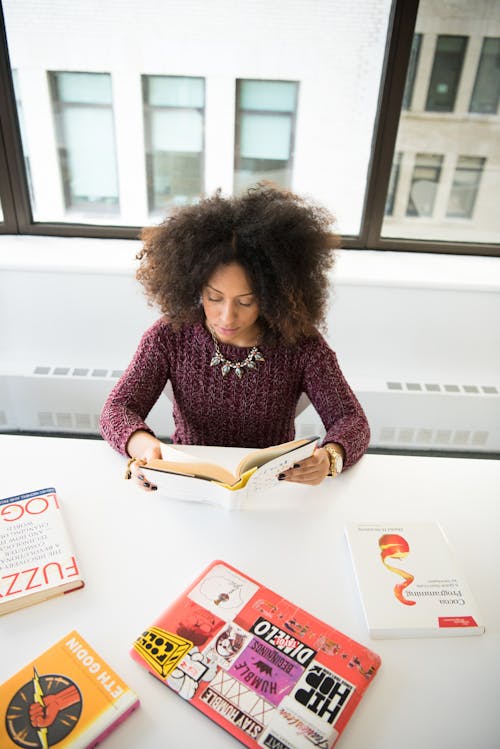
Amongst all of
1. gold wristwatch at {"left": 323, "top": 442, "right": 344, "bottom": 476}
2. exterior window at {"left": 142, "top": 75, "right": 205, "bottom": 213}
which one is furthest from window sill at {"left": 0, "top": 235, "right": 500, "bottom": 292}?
gold wristwatch at {"left": 323, "top": 442, "right": 344, "bottom": 476}

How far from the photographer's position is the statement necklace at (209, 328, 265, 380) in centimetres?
133

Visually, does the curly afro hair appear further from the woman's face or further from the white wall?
the white wall

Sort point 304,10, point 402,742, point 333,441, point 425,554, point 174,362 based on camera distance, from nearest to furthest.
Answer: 1. point 402,742
2. point 425,554
3. point 333,441
4. point 174,362
5. point 304,10

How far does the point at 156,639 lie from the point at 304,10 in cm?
231

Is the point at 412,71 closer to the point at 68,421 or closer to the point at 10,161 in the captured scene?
the point at 10,161

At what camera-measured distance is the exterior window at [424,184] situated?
2.40 meters

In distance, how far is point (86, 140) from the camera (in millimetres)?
2391

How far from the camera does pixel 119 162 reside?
2.43 meters

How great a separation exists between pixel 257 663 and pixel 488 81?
8.00 ft

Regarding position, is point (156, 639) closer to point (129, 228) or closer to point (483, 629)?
point (483, 629)

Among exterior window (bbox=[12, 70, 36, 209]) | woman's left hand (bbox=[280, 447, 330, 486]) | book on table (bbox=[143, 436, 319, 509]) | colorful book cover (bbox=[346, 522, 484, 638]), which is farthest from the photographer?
exterior window (bbox=[12, 70, 36, 209])

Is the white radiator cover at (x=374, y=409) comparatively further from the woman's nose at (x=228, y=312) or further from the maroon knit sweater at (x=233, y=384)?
the woman's nose at (x=228, y=312)

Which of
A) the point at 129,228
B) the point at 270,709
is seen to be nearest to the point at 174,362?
the point at 270,709

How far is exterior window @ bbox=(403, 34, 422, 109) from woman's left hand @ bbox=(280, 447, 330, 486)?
181 centimetres
